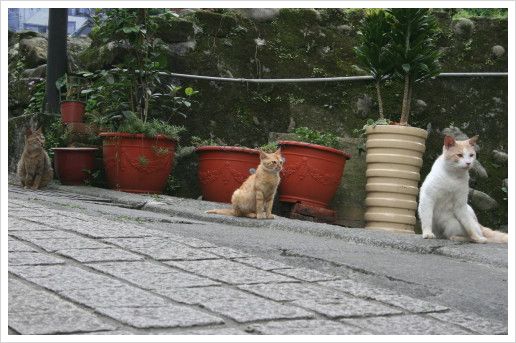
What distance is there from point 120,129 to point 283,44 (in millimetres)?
2127

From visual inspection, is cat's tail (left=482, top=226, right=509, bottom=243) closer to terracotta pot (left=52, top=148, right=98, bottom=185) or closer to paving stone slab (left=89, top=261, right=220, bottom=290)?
paving stone slab (left=89, top=261, right=220, bottom=290)

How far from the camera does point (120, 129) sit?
6301mm

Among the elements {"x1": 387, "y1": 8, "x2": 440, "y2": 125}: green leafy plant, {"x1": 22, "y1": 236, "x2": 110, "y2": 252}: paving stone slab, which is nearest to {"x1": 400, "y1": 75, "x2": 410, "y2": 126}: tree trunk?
{"x1": 387, "y1": 8, "x2": 440, "y2": 125}: green leafy plant

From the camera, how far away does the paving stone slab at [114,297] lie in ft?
7.34

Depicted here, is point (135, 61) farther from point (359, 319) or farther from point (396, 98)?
point (359, 319)

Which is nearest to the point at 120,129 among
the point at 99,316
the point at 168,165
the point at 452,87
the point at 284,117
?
the point at 168,165

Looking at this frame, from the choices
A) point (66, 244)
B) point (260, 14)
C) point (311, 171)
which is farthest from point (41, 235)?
point (260, 14)

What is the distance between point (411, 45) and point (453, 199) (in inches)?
69.5

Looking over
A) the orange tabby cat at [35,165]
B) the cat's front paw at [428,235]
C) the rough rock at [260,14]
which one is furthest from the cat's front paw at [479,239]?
the orange tabby cat at [35,165]

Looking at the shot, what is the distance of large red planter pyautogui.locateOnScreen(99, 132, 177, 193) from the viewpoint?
20.2 ft

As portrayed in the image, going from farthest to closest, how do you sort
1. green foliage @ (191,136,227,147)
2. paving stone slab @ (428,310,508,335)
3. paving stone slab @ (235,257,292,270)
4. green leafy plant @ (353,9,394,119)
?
green foliage @ (191,136,227,147) < green leafy plant @ (353,9,394,119) < paving stone slab @ (235,257,292,270) < paving stone slab @ (428,310,508,335)

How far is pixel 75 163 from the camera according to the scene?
21.6ft

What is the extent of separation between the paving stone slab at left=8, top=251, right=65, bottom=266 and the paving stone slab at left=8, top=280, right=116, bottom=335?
1.36 feet

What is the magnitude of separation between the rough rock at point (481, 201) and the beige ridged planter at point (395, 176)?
105 cm
